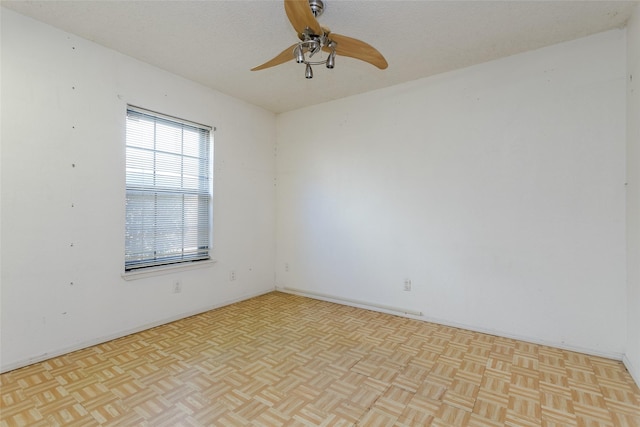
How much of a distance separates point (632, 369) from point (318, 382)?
2.21 metres

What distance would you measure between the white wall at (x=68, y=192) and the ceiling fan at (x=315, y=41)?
159 cm

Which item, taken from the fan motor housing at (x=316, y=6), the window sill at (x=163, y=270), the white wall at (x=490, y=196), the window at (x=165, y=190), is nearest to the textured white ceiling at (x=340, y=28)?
the fan motor housing at (x=316, y=6)

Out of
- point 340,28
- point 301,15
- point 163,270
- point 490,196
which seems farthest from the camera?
point 163,270

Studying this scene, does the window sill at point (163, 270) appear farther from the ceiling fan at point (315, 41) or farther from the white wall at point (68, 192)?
the ceiling fan at point (315, 41)

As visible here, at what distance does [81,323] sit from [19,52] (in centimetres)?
214

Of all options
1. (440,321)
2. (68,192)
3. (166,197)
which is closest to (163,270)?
(166,197)

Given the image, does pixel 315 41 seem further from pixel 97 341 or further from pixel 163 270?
pixel 97 341

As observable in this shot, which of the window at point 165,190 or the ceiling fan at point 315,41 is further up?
the ceiling fan at point 315,41

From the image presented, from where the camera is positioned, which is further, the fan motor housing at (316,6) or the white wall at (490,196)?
the white wall at (490,196)

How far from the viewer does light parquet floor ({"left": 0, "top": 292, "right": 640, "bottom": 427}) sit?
177 centimetres

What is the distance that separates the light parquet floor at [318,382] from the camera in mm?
1774

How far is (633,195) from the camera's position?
7.51 feet

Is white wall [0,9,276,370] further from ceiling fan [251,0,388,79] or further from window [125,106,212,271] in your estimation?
ceiling fan [251,0,388,79]

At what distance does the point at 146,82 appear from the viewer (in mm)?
3070
